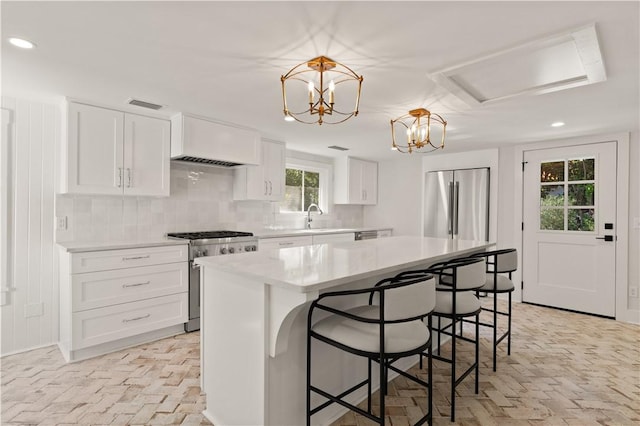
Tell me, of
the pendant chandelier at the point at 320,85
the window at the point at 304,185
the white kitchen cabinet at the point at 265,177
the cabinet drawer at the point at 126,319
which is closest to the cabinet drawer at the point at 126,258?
the cabinet drawer at the point at 126,319

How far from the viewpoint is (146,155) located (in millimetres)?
3287

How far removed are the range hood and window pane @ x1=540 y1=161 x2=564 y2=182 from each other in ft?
11.9

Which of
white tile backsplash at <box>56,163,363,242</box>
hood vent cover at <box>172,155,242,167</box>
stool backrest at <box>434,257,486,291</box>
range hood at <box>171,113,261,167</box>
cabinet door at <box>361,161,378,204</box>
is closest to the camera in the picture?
stool backrest at <box>434,257,486,291</box>

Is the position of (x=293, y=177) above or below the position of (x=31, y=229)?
above

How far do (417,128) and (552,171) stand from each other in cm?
257

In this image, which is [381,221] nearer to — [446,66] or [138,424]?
[446,66]

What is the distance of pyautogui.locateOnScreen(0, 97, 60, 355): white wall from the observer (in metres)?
2.90

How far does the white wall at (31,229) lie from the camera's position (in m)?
2.90

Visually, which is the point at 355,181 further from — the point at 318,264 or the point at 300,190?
the point at 318,264

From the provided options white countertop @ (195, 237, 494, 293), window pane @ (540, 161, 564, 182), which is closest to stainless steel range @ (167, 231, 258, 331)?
white countertop @ (195, 237, 494, 293)

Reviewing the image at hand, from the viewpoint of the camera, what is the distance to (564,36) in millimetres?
1780

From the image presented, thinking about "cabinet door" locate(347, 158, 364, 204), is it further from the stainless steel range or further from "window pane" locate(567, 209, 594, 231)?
"window pane" locate(567, 209, 594, 231)

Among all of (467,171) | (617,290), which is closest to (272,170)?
(467,171)

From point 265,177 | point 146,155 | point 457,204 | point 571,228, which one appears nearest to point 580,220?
point 571,228
